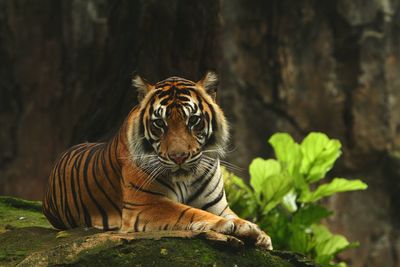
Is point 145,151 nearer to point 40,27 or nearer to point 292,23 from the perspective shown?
point 40,27

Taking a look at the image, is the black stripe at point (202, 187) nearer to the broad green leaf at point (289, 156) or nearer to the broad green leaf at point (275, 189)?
the broad green leaf at point (275, 189)

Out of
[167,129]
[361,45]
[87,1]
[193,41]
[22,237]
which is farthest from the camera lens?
Answer: [361,45]

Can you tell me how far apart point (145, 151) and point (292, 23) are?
6.32 metres

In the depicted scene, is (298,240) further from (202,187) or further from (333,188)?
(202,187)

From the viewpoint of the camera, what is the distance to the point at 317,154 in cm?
575

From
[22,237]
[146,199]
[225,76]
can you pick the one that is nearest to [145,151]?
[146,199]

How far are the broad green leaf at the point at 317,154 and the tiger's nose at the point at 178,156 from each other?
2.30 meters

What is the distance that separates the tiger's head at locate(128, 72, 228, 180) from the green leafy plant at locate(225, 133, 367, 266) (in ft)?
5.96

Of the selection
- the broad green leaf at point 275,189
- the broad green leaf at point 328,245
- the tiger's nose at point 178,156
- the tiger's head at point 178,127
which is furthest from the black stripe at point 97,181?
the broad green leaf at point 328,245

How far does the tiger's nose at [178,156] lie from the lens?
3533 mm

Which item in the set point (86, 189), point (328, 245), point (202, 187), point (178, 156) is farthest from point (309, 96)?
point (178, 156)

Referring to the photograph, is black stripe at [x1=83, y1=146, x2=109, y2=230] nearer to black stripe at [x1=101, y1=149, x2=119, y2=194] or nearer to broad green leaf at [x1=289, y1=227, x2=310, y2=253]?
black stripe at [x1=101, y1=149, x2=119, y2=194]

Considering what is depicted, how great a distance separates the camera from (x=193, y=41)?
5.90 metres

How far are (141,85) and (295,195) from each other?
2.34 m
